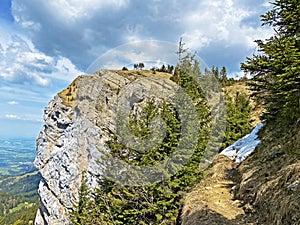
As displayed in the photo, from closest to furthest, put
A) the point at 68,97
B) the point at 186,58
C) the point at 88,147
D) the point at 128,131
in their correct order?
the point at 128,131
the point at 186,58
the point at 88,147
the point at 68,97

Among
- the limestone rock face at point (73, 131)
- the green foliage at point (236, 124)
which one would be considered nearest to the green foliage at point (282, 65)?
the green foliage at point (236, 124)

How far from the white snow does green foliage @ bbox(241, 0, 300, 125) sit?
9.10 ft

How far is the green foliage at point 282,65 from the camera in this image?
10.1m

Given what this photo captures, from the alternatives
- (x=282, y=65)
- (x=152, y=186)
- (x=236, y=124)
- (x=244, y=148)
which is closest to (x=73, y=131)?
(x=236, y=124)

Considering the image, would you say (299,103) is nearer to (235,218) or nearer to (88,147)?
(235,218)

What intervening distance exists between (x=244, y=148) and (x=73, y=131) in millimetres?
34535

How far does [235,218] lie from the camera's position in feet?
32.7

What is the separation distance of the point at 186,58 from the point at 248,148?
7566mm

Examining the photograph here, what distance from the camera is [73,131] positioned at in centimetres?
4631

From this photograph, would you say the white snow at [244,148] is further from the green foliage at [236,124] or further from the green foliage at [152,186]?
the green foliage at [236,124]

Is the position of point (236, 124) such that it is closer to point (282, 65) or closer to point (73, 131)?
point (282, 65)

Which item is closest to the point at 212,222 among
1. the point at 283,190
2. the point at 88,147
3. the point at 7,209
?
the point at 283,190

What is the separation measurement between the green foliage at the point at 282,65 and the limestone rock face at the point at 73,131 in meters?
25.6

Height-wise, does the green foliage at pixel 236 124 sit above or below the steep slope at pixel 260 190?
above
